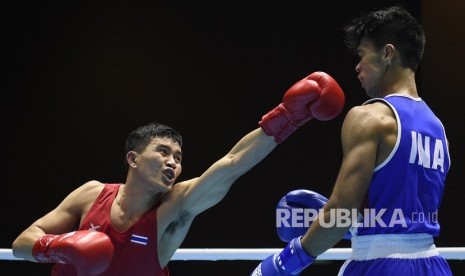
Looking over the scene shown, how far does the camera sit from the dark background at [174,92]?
591 centimetres

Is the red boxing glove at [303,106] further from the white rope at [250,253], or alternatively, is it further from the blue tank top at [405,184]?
the white rope at [250,253]

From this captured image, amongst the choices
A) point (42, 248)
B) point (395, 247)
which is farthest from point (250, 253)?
point (395, 247)

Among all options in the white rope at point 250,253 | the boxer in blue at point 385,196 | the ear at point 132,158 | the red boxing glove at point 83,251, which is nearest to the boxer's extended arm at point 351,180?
the boxer in blue at point 385,196

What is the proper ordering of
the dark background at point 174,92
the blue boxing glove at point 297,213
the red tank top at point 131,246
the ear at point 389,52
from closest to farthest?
the ear at point 389,52 → the blue boxing glove at point 297,213 → the red tank top at point 131,246 → the dark background at point 174,92

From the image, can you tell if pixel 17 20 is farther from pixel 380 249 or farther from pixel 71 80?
pixel 380 249

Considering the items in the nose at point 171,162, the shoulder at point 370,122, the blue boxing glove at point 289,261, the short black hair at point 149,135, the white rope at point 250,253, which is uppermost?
the shoulder at point 370,122

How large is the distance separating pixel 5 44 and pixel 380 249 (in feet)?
15.9

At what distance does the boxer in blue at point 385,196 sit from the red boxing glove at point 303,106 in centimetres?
49

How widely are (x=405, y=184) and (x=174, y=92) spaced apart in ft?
13.1

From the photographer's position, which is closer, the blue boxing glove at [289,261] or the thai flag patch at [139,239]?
the blue boxing glove at [289,261]

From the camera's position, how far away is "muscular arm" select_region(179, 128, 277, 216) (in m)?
2.94

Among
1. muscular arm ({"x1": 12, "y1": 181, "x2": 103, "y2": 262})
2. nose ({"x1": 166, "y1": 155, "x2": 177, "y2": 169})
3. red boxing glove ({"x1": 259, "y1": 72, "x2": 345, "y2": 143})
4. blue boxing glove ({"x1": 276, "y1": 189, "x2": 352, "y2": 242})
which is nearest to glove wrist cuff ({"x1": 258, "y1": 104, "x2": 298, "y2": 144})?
red boxing glove ({"x1": 259, "y1": 72, "x2": 345, "y2": 143})

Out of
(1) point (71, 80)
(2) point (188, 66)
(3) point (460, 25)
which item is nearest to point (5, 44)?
(1) point (71, 80)

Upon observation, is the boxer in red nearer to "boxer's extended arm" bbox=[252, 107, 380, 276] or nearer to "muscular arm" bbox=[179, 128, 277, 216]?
"muscular arm" bbox=[179, 128, 277, 216]
